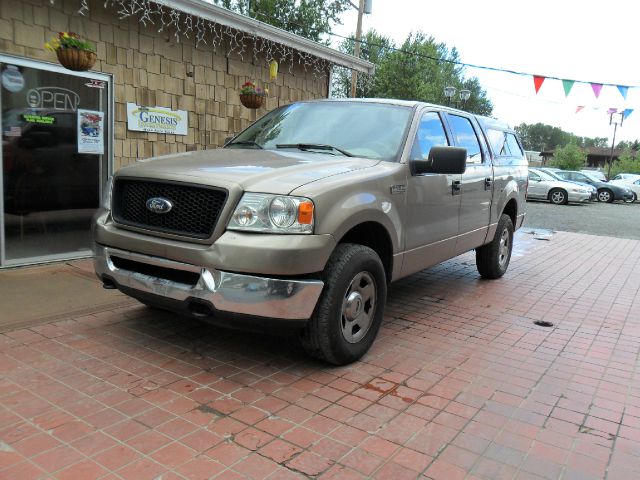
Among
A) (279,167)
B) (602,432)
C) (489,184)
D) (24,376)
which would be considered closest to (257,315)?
(279,167)

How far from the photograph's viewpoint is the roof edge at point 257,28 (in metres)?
6.80

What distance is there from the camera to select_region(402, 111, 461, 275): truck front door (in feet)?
14.7

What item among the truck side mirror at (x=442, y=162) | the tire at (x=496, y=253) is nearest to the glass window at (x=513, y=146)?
the tire at (x=496, y=253)

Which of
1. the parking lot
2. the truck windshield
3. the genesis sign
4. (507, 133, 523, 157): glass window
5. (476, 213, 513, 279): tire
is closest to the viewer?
the truck windshield

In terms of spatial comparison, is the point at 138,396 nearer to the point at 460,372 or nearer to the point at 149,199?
the point at 149,199

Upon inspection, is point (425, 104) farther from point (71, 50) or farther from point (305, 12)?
point (305, 12)

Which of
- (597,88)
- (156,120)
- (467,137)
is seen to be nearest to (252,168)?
(467,137)

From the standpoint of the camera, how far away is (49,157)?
6.35m

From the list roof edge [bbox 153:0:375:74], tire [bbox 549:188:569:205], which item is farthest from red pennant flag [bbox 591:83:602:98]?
roof edge [bbox 153:0:375:74]

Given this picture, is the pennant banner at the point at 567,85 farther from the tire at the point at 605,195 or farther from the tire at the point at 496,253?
the tire at the point at 605,195

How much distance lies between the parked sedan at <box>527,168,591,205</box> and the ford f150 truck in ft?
64.6

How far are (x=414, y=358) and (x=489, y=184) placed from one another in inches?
110

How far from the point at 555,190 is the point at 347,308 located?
71.2 feet

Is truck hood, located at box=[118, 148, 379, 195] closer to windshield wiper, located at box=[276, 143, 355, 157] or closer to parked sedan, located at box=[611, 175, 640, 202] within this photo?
windshield wiper, located at box=[276, 143, 355, 157]
